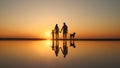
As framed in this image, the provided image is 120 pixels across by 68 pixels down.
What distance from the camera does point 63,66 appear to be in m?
6.95

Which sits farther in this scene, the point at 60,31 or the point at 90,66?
the point at 60,31

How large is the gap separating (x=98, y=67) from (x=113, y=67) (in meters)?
0.40

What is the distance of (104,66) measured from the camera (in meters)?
6.95

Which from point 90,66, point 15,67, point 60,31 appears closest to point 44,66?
point 15,67

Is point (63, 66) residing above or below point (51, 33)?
below

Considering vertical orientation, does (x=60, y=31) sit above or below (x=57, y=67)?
above

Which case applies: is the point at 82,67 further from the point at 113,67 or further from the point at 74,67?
the point at 113,67

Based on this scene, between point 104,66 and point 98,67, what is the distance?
28 cm

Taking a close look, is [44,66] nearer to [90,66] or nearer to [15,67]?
[15,67]

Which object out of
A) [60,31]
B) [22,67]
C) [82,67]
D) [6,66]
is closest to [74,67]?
[82,67]

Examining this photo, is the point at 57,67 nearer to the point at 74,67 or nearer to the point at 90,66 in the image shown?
the point at 74,67

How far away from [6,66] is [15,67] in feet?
1.07

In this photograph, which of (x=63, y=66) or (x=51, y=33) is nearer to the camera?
(x=63, y=66)

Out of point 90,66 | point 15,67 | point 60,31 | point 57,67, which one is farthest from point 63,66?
point 60,31
